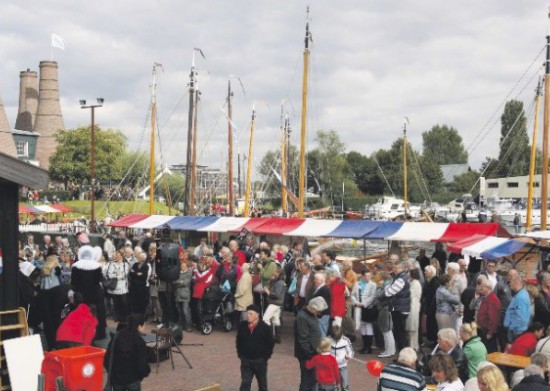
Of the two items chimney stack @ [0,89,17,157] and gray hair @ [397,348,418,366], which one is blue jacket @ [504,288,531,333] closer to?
gray hair @ [397,348,418,366]

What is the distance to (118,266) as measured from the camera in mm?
14703

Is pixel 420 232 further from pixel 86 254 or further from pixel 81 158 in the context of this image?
pixel 81 158

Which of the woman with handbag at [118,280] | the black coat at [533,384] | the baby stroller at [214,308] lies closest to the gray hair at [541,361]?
the black coat at [533,384]

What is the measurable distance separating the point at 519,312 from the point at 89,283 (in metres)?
6.97

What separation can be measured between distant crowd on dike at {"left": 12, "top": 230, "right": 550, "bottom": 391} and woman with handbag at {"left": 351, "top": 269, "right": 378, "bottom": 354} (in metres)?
0.02

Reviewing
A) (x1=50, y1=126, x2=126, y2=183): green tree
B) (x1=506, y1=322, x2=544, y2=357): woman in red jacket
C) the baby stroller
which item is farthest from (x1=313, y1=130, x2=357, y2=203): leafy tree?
(x1=506, y1=322, x2=544, y2=357): woman in red jacket

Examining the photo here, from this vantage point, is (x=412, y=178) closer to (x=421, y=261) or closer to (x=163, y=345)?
(x=421, y=261)

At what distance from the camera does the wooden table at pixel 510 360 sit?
27.8 feet

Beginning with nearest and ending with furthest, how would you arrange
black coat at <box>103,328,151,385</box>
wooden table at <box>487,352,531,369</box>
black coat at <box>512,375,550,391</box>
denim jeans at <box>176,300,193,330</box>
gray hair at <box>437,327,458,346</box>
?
1. black coat at <box>512,375,550,391</box>
2. gray hair at <box>437,327,458,346</box>
3. black coat at <box>103,328,151,385</box>
4. wooden table at <box>487,352,531,369</box>
5. denim jeans at <box>176,300,193,330</box>

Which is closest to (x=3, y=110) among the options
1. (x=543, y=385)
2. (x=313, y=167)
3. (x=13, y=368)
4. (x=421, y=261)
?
(x=313, y=167)

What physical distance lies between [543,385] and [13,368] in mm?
6013

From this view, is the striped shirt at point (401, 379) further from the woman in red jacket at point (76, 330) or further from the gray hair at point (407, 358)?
the woman in red jacket at point (76, 330)

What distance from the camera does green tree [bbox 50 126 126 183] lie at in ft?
242

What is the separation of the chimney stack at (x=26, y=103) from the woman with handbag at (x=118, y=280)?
86.3 meters
